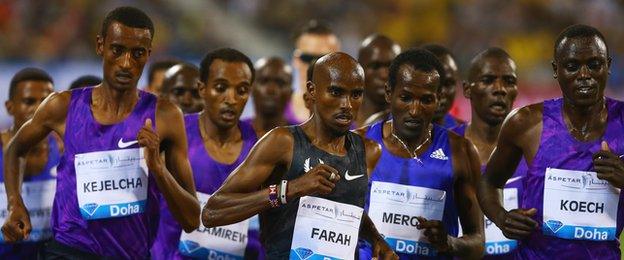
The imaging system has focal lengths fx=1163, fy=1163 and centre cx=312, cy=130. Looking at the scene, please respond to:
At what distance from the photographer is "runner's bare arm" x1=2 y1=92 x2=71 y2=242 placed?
21.3 feet

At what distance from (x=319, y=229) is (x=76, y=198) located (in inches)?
60.4

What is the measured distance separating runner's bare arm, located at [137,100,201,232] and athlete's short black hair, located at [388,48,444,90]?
4.07ft

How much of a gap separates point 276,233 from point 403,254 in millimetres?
1010

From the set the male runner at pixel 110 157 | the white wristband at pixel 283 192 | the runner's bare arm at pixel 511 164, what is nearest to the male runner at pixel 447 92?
the runner's bare arm at pixel 511 164

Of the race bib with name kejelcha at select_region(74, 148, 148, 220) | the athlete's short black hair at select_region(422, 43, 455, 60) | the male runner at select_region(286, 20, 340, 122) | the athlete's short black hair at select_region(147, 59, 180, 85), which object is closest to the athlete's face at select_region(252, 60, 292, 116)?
the athlete's short black hair at select_region(147, 59, 180, 85)

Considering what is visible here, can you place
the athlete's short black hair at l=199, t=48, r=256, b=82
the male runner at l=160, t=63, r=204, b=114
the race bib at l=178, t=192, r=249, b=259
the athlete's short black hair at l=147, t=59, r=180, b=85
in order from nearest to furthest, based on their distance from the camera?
the race bib at l=178, t=192, r=249, b=259, the athlete's short black hair at l=199, t=48, r=256, b=82, the male runner at l=160, t=63, r=204, b=114, the athlete's short black hair at l=147, t=59, r=180, b=85

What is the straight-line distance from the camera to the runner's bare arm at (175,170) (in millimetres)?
6395

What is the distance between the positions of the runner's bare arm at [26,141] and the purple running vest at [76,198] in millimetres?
64

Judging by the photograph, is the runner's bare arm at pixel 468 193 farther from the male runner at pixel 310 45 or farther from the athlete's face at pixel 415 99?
the male runner at pixel 310 45

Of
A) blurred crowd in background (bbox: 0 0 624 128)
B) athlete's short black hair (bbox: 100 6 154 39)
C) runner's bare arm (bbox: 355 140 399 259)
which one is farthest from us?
blurred crowd in background (bbox: 0 0 624 128)

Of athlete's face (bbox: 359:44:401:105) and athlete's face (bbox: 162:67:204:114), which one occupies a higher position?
athlete's face (bbox: 359:44:401:105)

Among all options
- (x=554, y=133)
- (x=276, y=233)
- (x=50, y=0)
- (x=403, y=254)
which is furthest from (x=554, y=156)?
(x=50, y=0)

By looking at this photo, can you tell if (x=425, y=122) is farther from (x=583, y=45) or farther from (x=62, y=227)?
(x=62, y=227)

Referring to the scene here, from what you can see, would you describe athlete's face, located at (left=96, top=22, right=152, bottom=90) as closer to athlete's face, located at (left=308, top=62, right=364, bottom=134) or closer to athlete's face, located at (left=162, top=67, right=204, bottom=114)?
athlete's face, located at (left=308, top=62, right=364, bottom=134)
